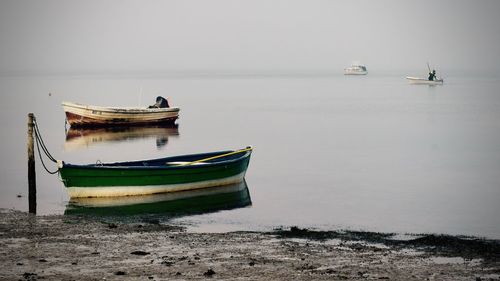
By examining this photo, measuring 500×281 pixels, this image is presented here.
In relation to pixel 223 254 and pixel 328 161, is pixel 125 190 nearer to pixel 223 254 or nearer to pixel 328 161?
pixel 223 254

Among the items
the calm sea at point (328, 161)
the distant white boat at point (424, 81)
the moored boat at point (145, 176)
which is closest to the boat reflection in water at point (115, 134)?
the calm sea at point (328, 161)

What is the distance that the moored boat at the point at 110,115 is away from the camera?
56906 mm

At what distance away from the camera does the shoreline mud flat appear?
620 inches

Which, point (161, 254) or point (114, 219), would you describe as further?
point (114, 219)

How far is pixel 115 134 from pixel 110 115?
61.6 inches

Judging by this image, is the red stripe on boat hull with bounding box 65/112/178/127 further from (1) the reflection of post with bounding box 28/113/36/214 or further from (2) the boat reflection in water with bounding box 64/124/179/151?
(1) the reflection of post with bounding box 28/113/36/214

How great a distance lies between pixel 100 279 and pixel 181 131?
47157 millimetres

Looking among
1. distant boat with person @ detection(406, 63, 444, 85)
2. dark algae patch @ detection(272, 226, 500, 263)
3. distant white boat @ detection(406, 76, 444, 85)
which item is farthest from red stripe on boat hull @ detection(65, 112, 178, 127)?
distant white boat @ detection(406, 76, 444, 85)

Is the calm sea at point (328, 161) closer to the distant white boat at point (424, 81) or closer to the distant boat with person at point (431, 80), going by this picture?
the distant boat with person at point (431, 80)

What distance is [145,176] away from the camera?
26.3 m

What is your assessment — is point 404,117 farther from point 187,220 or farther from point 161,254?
point 161,254

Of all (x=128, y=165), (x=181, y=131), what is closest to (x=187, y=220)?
(x=128, y=165)

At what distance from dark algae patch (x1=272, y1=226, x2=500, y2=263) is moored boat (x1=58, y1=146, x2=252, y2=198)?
20.9 ft

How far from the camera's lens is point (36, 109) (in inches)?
3499
